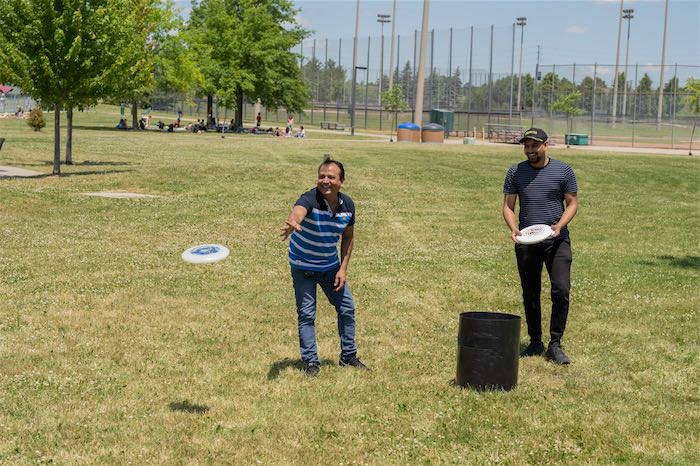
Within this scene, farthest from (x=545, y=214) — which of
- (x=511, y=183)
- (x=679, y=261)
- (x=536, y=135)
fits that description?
(x=679, y=261)

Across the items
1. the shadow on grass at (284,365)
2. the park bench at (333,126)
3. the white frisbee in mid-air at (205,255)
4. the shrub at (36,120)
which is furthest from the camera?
the park bench at (333,126)

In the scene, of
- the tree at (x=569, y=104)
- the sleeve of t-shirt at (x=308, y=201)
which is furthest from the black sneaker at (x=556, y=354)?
the tree at (x=569, y=104)

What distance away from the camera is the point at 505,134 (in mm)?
68875

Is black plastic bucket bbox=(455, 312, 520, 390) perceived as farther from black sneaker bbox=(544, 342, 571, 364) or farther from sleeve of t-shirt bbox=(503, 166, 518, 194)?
sleeve of t-shirt bbox=(503, 166, 518, 194)

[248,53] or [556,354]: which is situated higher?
[248,53]

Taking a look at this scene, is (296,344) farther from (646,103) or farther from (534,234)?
(646,103)

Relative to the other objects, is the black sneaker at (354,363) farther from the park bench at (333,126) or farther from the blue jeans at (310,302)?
the park bench at (333,126)

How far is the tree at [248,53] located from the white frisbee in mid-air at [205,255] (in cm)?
6920

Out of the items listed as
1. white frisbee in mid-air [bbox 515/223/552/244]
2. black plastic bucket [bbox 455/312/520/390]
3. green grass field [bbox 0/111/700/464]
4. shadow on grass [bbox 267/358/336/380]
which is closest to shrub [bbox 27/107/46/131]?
green grass field [bbox 0/111/700/464]

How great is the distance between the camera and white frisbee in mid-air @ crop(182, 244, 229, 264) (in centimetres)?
751

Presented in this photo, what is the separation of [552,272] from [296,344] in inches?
109

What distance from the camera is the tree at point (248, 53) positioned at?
77.4 metres

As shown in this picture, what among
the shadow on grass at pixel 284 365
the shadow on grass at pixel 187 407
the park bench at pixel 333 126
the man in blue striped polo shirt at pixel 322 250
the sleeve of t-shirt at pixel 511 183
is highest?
the park bench at pixel 333 126

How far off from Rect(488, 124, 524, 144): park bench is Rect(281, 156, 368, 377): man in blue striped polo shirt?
56.1 metres
